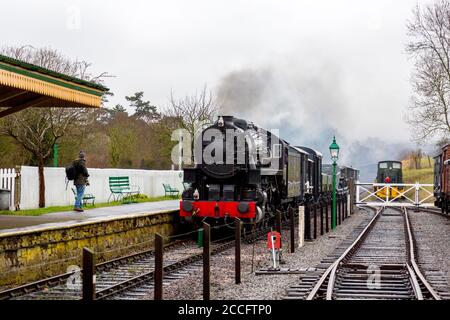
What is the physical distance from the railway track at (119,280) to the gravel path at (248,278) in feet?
1.11

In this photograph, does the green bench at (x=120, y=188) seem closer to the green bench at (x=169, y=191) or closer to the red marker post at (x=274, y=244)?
the green bench at (x=169, y=191)

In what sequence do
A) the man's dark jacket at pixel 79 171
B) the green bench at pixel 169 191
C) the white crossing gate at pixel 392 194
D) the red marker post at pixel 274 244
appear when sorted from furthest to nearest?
the white crossing gate at pixel 392 194 → the green bench at pixel 169 191 → the man's dark jacket at pixel 79 171 → the red marker post at pixel 274 244

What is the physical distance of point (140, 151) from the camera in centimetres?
4412

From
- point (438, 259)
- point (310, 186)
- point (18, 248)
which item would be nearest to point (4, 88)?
point (18, 248)

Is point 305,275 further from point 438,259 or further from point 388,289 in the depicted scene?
point 438,259

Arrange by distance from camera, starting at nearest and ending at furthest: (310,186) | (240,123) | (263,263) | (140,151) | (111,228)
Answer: (263,263) < (111,228) < (240,123) < (310,186) < (140,151)

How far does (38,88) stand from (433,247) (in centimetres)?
1029

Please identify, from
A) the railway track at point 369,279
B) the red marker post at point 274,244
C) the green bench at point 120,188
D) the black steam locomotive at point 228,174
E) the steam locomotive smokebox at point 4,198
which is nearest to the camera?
the railway track at point 369,279

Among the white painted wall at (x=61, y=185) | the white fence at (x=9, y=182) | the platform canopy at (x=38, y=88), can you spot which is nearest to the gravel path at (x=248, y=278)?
the platform canopy at (x=38, y=88)

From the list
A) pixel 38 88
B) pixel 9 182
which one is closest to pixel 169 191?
pixel 9 182

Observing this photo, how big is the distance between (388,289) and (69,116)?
15284 millimetres

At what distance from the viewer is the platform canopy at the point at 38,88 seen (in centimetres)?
1152

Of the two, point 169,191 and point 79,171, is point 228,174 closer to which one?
point 79,171

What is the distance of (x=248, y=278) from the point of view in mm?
11211
